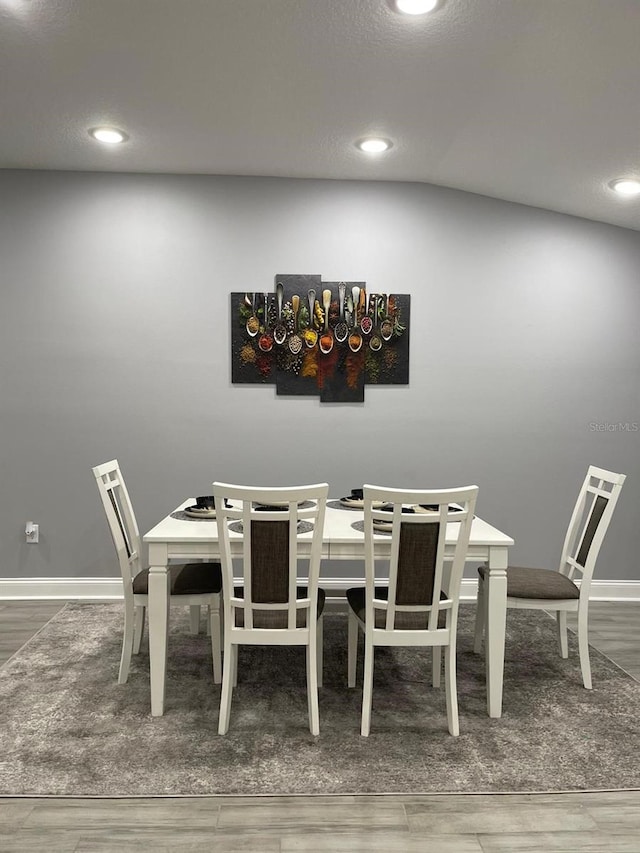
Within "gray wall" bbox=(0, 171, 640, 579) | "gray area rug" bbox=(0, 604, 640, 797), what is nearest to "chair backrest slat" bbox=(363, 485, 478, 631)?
"gray area rug" bbox=(0, 604, 640, 797)

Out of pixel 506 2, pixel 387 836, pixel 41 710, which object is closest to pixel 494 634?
pixel 387 836

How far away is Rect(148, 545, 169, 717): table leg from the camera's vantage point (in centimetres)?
270

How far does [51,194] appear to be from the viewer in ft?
14.0

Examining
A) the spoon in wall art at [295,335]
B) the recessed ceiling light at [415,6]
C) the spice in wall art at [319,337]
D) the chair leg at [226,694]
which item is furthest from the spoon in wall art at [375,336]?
the chair leg at [226,694]

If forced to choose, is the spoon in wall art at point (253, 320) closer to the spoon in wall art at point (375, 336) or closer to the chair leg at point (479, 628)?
the spoon in wall art at point (375, 336)

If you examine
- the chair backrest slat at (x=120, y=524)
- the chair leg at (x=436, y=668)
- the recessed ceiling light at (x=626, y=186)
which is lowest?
Answer: the chair leg at (x=436, y=668)

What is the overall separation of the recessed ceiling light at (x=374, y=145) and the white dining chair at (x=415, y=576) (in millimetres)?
2085

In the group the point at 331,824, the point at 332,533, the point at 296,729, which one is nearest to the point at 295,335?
the point at 332,533

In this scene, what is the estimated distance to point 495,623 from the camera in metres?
2.74

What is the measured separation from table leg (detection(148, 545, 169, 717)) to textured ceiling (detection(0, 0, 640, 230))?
6.53 feet

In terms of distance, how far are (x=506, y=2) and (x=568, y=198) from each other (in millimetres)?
1979

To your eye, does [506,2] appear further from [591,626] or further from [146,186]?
[591,626]

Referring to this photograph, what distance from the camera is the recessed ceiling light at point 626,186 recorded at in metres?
3.70

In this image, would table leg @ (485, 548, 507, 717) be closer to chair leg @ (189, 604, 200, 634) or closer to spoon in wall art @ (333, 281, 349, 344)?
chair leg @ (189, 604, 200, 634)
